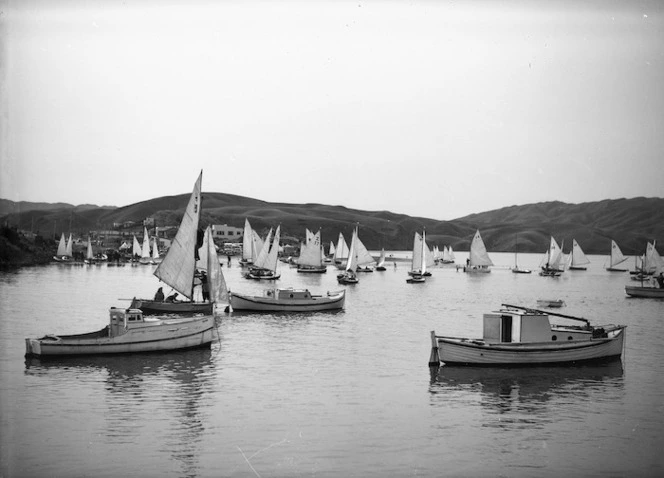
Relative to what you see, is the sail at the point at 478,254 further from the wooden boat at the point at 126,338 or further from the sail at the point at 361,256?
the wooden boat at the point at 126,338

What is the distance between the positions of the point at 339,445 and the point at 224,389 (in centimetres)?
985

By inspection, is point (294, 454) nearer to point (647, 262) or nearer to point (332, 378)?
point (332, 378)

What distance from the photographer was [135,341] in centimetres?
4062

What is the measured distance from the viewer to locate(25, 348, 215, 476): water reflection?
1024 inches

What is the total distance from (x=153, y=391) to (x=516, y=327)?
19538 mm

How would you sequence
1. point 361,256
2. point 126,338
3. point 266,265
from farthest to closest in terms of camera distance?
point 361,256 < point 266,265 < point 126,338

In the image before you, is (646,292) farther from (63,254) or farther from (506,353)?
(63,254)

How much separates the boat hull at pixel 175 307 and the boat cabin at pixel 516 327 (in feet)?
73.4

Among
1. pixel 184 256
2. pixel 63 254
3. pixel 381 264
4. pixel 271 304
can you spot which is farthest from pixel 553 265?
pixel 184 256

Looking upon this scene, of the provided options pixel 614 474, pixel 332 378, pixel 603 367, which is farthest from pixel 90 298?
pixel 614 474

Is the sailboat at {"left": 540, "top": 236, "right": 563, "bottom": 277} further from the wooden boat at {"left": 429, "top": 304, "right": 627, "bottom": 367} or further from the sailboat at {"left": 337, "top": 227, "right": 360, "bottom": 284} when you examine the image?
the wooden boat at {"left": 429, "top": 304, "right": 627, "bottom": 367}

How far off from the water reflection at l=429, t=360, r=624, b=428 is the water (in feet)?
0.40

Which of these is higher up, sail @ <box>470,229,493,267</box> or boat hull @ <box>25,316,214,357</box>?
sail @ <box>470,229,493,267</box>

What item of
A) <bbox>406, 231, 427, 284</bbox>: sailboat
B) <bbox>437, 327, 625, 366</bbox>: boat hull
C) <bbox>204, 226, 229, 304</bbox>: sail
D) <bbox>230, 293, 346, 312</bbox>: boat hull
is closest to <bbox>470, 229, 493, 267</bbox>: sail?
<bbox>406, 231, 427, 284</bbox>: sailboat
